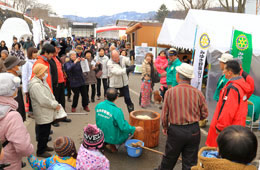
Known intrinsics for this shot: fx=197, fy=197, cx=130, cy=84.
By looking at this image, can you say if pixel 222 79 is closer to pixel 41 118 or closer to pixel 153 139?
pixel 153 139

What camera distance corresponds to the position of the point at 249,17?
703 cm

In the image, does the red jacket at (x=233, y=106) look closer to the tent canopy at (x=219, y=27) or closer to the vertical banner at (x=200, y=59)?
the vertical banner at (x=200, y=59)

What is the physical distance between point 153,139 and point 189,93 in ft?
5.82

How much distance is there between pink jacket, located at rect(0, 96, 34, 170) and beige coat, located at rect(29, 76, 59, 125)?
1125mm

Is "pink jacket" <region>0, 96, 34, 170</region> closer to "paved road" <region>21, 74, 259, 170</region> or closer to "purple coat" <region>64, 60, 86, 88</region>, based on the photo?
"paved road" <region>21, 74, 259, 170</region>

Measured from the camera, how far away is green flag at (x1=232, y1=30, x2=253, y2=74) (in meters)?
5.23

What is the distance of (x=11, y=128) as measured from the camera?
A: 204 centimetres

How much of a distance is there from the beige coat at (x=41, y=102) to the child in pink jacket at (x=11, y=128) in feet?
3.52

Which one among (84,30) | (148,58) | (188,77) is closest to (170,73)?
(148,58)

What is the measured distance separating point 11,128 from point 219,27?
6.39m

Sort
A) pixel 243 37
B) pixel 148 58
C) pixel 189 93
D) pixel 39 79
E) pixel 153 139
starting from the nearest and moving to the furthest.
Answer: pixel 189 93, pixel 39 79, pixel 153 139, pixel 243 37, pixel 148 58

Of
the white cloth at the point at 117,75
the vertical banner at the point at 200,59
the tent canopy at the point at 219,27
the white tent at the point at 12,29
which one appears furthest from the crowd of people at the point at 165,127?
the white tent at the point at 12,29

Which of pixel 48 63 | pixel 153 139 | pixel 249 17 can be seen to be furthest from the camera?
pixel 249 17

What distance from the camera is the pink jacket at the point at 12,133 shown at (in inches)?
80.1
